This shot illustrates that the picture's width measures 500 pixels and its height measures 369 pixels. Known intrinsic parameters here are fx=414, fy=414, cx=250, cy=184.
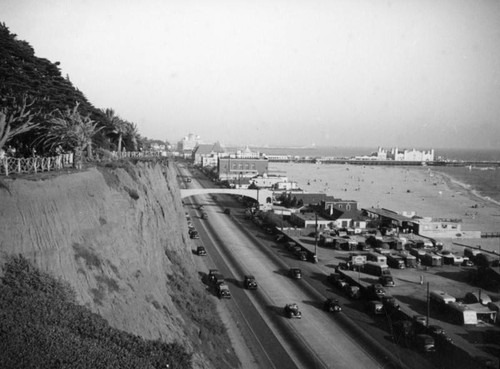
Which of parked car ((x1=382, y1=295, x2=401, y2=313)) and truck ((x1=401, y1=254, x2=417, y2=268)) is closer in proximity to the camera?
parked car ((x1=382, y1=295, x2=401, y2=313))

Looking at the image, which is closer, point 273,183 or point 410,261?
point 410,261

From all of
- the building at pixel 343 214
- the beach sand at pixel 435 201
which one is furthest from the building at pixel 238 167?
the building at pixel 343 214

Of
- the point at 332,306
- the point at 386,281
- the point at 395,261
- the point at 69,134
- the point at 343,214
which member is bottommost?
the point at 332,306

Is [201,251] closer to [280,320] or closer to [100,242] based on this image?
[280,320]

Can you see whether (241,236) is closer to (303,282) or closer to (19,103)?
(303,282)

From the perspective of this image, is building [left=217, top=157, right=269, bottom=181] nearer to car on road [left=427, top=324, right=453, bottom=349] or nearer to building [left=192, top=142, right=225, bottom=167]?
building [left=192, top=142, right=225, bottom=167]

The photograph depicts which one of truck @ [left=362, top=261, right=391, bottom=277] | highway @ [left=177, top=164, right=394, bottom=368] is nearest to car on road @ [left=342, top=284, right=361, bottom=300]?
Answer: highway @ [left=177, top=164, right=394, bottom=368]

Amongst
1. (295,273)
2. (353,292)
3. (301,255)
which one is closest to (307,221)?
(301,255)

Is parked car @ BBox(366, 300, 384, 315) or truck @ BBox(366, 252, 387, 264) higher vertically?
truck @ BBox(366, 252, 387, 264)
